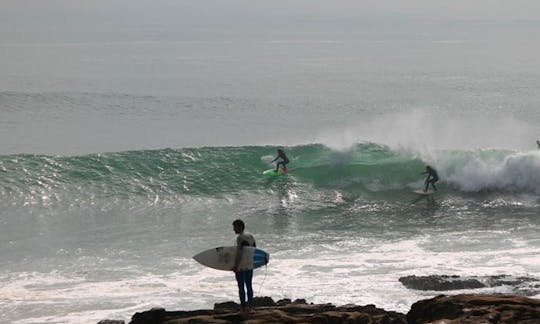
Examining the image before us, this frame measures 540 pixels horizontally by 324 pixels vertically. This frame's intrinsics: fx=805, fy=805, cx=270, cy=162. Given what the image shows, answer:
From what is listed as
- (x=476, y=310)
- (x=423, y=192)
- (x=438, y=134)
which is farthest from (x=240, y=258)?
(x=438, y=134)

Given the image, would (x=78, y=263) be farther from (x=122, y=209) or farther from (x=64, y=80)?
(x=64, y=80)

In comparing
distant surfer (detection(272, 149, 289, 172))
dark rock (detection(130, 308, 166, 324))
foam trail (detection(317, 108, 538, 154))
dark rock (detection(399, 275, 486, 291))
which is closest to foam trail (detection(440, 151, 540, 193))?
foam trail (detection(317, 108, 538, 154))

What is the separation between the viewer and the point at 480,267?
1680 centimetres

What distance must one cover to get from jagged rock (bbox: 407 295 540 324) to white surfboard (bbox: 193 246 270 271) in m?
2.10

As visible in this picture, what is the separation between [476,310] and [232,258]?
3.27 m

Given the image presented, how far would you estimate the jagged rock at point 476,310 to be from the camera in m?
9.37

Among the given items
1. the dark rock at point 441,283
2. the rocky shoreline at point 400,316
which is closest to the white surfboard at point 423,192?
the dark rock at point 441,283

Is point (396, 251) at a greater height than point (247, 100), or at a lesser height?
lesser

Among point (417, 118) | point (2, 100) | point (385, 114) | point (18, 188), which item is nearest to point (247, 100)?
point (385, 114)

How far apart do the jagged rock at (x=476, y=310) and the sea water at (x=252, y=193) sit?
13.6 ft

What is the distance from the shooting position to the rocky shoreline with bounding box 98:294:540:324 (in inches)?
372

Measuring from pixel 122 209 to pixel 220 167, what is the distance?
564cm

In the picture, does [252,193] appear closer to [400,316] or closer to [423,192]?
[423,192]

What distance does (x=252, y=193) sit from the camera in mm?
25266
